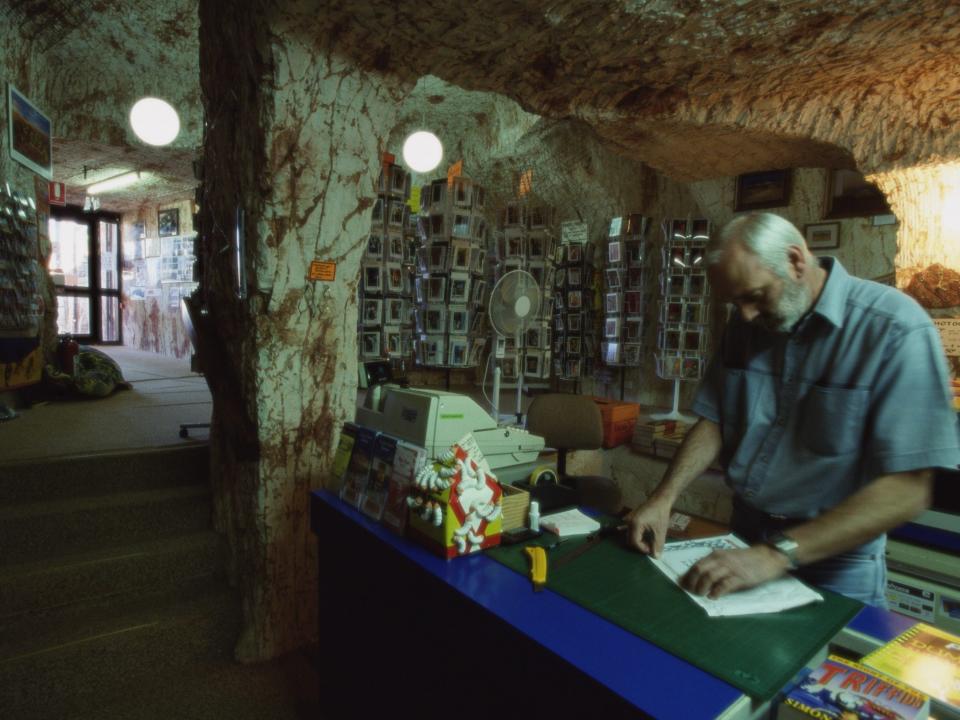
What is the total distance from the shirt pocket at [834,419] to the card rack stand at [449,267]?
16.5 ft

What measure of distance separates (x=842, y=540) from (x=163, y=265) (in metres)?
11.9

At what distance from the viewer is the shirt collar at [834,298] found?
1.52m

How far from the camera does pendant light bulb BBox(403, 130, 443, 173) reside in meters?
6.43

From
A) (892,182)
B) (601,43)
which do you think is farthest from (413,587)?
(892,182)

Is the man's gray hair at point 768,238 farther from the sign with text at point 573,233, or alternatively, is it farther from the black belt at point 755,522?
the sign with text at point 573,233

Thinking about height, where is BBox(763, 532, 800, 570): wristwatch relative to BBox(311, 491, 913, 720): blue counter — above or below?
above

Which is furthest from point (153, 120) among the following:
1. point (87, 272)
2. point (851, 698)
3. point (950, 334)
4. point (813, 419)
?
point (87, 272)

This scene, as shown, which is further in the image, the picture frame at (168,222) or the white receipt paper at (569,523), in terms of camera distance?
the picture frame at (168,222)

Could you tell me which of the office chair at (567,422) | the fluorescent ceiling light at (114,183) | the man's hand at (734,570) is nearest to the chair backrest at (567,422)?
the office chair at (567,422)

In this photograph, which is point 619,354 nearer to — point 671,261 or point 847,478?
point 671,261

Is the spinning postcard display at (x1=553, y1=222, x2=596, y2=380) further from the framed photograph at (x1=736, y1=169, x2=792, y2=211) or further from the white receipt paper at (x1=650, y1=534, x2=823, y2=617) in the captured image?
the white receipt paper at (x1=650, y1=534, x2=823, y2=617)

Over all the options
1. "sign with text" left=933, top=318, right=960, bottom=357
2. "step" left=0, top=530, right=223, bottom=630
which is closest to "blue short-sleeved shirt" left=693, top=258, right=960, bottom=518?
"sign with text" left=933, top=318, right=960, bottom=357

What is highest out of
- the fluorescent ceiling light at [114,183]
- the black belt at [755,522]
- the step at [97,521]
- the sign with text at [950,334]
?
the fluorescent ceiling light at [114,183]

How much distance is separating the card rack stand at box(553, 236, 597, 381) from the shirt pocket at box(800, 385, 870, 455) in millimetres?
6381
